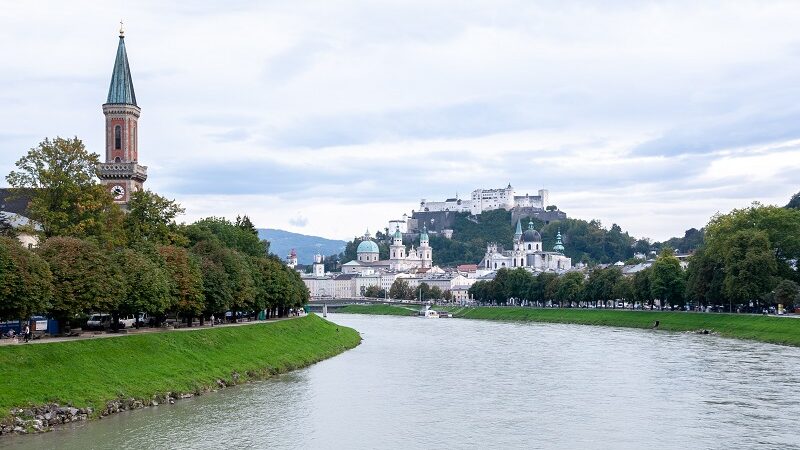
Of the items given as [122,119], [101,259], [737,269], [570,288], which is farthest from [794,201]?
[101,259]

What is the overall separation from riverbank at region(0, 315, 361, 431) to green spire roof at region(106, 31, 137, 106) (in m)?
25.5

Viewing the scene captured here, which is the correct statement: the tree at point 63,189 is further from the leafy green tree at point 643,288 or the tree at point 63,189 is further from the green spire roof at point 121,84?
the leafy green tree at point 643,288

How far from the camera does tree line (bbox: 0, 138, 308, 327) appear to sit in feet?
159

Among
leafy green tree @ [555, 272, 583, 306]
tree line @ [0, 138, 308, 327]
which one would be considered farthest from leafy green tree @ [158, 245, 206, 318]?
leafy green tree @ [555, 272, 583, 306]

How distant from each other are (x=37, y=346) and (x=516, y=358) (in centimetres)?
3611

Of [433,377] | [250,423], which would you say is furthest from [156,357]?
[433,377]

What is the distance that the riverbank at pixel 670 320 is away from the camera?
83.4 metres

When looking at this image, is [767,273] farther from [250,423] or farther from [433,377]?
[250,423]

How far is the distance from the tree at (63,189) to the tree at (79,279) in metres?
Answer: 7.11

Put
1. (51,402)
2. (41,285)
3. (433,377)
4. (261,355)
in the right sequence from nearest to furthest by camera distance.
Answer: (51,402)
(41,285)
(433,377)
(261,355)

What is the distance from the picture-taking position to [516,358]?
72.0 m

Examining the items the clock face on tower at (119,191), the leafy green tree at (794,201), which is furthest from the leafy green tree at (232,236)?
the leafy green tree at (794,201)

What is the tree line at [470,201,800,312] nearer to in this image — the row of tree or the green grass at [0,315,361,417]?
the row of tree

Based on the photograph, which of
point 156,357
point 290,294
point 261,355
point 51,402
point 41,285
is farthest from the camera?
point 290,294
